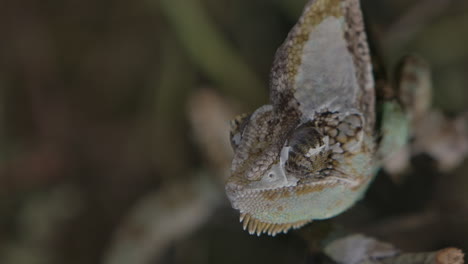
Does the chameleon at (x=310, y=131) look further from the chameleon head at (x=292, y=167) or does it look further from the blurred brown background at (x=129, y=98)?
the blurred brown background at (x=129, y=98)

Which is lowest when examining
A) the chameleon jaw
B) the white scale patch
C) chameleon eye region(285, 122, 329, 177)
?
the chameleon jaw

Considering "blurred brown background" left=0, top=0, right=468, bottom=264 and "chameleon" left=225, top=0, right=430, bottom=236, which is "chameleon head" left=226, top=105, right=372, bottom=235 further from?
"blurred brown background" left=0, top=0, right=468, bottom=264

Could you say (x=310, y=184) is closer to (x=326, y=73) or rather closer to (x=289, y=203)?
(x=289, y=203)

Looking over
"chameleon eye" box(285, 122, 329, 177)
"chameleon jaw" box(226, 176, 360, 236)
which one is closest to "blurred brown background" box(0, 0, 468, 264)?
"chameleon jaw" box(226, 176, 360, 236)

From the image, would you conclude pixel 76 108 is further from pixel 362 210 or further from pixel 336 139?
pixel 336 139

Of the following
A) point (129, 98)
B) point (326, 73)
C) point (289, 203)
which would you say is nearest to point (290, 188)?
point (289, 203)

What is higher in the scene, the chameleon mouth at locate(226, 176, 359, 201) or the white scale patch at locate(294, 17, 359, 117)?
the white scale patch at locate(294, 17, 359, 117)

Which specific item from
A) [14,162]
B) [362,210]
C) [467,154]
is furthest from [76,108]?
[467,154]
